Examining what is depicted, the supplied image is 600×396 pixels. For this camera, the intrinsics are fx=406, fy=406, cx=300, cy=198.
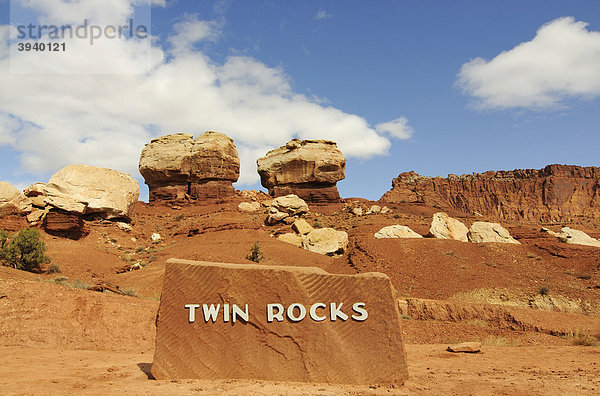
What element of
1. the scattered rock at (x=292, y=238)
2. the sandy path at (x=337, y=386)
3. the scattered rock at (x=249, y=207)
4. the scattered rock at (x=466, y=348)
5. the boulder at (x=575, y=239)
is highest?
the scattered rock at (x=249, y=207)

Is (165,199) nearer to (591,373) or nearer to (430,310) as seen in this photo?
(430,310)

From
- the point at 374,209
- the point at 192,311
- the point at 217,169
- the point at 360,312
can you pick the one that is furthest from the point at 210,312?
the point at 217,169

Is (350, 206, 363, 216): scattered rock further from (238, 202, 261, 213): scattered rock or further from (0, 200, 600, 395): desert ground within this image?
(0, 200, 600, 395): desert ground

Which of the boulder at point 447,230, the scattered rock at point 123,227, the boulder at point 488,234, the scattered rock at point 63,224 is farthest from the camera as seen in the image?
the scattered rock at point 123,227

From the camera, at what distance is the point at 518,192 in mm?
91688

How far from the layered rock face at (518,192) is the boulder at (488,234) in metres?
55.0

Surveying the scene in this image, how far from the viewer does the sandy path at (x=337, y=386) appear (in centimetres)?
547

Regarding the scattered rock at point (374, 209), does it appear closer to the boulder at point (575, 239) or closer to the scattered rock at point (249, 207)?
the scattered rock at point (249, 207)

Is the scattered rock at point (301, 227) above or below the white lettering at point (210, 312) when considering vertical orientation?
above

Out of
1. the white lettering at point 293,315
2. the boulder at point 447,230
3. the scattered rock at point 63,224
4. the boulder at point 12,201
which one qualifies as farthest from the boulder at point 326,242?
the white lettering at point 293,315

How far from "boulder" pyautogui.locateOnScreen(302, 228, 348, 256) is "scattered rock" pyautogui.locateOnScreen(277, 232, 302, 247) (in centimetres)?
52

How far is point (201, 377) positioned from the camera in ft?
19.8

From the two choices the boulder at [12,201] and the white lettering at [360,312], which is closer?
the white lettering at [360,312]

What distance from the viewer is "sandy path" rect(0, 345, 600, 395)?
5.47 m
